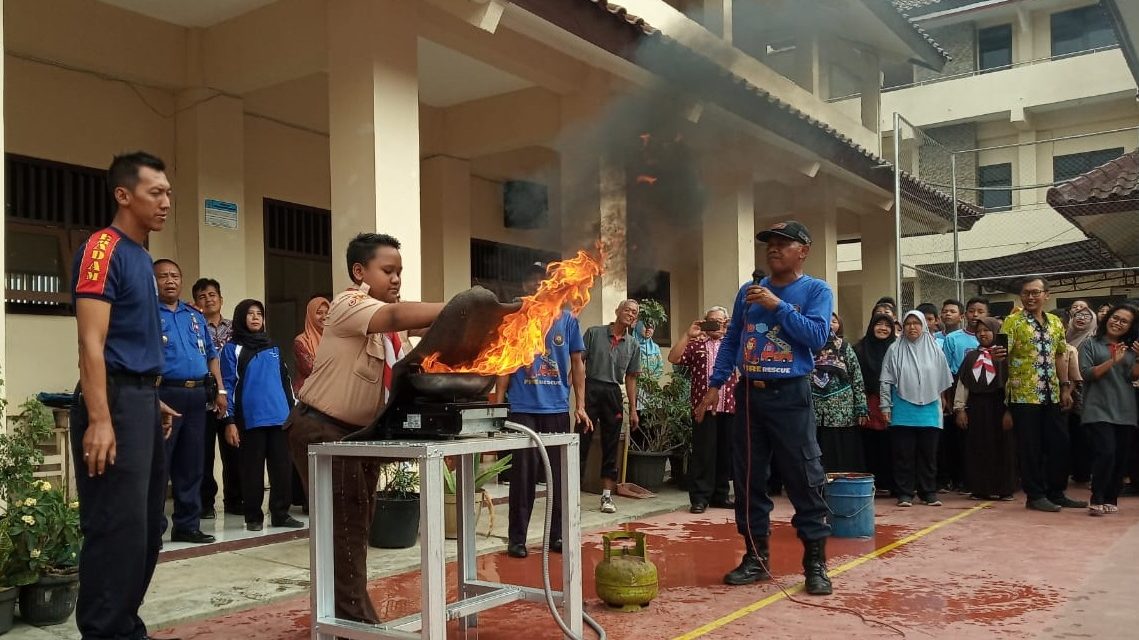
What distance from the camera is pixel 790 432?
515cm

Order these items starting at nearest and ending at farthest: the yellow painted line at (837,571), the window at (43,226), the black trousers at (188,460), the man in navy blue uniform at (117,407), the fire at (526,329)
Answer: the man in navy blue uniform at (117,407) < the fire at (526,329) < the yellow painted line at (837,571) < the black trousers at (188,460) < the window at (43,226)

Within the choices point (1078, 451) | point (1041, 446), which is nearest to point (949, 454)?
point (1041, 446)

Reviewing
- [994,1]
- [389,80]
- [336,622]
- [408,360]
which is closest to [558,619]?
[336,622]

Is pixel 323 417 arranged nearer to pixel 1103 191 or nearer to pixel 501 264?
pixel 501 264

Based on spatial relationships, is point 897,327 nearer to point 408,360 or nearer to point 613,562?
point 613,562

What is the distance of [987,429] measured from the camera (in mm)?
8742

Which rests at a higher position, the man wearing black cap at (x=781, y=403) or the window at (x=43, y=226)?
the window at (x=43, y=226)

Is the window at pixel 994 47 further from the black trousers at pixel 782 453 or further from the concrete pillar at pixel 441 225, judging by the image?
the black trousers at pixel 782 453

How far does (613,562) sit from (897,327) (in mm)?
5800

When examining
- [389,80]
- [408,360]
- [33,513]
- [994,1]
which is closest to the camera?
[408,360]

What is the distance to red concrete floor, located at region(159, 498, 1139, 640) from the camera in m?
4.36

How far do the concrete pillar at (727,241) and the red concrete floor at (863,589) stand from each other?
12.4ft

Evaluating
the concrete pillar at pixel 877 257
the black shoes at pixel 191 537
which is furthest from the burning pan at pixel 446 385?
the concrete pillar at pixel 877 257

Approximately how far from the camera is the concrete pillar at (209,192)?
306 inches
